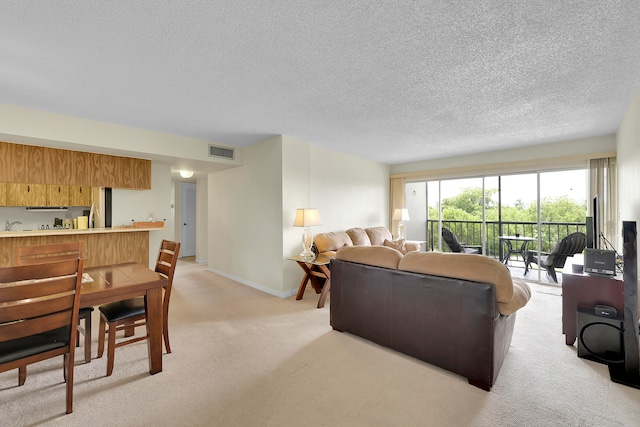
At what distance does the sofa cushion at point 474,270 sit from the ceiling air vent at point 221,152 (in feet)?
12.1

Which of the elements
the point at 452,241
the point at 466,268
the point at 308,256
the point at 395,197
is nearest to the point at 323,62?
the point at 466,268

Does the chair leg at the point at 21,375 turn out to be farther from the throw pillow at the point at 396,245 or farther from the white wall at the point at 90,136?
the throw pillow at the point at 396,245

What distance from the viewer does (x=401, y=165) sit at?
22.5ft

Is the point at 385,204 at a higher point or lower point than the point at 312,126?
lower

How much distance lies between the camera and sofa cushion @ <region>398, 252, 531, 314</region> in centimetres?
193

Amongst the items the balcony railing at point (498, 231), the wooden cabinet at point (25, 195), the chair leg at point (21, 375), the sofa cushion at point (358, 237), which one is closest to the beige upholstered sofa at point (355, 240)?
the sofa cushion at point (358, 237)

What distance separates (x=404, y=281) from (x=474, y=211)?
4.52 m

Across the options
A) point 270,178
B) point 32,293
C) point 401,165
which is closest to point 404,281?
point 32,293

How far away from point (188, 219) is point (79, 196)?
2.79 meters

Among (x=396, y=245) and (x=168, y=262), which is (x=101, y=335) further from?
(x=396, y=245)

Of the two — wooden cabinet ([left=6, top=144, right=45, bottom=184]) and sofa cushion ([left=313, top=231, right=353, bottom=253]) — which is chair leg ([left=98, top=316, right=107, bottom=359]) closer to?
wooden cabinet ([left=6, top=144, right=45, bottom=184])

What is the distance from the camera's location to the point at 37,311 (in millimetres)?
1601

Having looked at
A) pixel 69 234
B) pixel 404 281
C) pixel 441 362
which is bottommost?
pixel 441 362

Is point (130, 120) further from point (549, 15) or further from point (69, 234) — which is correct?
point (549, 15)
